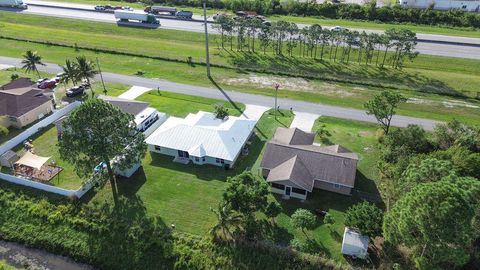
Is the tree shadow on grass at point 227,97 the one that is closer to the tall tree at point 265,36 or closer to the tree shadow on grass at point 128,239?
the tall tree at point 265,36

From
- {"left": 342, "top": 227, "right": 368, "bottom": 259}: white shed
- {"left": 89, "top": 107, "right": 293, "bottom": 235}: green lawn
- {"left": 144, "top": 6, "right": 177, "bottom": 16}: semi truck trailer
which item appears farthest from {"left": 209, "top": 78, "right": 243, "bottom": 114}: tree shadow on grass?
{"left": 144, "top": 6, "right": 177, "bottom": 16}: semi truck trailer

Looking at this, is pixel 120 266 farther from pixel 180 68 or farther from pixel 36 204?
pixel 180 68

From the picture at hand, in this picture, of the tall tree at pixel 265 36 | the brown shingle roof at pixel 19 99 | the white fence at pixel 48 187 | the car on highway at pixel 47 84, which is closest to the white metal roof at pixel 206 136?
the white fence at pixel 48 187

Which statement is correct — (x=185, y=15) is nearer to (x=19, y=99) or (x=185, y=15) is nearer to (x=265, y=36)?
(x=265, y=36)

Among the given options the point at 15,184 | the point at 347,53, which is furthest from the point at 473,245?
the point at 347,53

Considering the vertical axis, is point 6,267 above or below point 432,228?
below

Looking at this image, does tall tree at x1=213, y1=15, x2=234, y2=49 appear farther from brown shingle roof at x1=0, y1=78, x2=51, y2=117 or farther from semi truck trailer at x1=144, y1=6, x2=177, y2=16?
brown shingle roof at x1=0, y1=78, x2=51, y2=117
